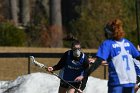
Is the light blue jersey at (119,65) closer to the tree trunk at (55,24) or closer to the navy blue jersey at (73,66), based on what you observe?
the navy blue jersey at (73,66)

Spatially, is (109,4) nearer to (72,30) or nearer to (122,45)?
(72,30)

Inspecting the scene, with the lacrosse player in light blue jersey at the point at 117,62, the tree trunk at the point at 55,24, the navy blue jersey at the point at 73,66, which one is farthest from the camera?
the tree trunk at the point at 55,24

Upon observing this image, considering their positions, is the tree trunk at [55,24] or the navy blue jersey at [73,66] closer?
the navy blue jersey at [73,66]

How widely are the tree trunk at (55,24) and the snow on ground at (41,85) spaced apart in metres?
24.3

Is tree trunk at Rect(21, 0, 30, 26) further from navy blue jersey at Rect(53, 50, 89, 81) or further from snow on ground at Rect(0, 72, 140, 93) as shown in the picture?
navy blue jersey at Rect(53, 50, 89, 81)

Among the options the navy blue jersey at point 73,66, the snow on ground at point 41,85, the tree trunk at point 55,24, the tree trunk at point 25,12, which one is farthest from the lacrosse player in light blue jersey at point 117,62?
the tree trunk at point 25,12

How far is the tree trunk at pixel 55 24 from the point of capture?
39.6 metres

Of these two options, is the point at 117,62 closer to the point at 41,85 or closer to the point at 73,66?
the point at 73,66

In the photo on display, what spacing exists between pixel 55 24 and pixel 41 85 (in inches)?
1091

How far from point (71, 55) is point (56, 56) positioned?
1047 cm

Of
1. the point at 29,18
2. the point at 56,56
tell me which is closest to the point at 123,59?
the point at 56,56

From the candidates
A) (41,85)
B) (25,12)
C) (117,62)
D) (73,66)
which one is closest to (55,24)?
(25,12)

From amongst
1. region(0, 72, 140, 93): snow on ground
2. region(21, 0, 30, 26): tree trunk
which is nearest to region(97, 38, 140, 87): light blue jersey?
region(0, 72, 140, 93): snow on ground

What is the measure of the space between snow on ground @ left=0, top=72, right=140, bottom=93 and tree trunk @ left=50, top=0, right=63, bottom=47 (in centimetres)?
2432
